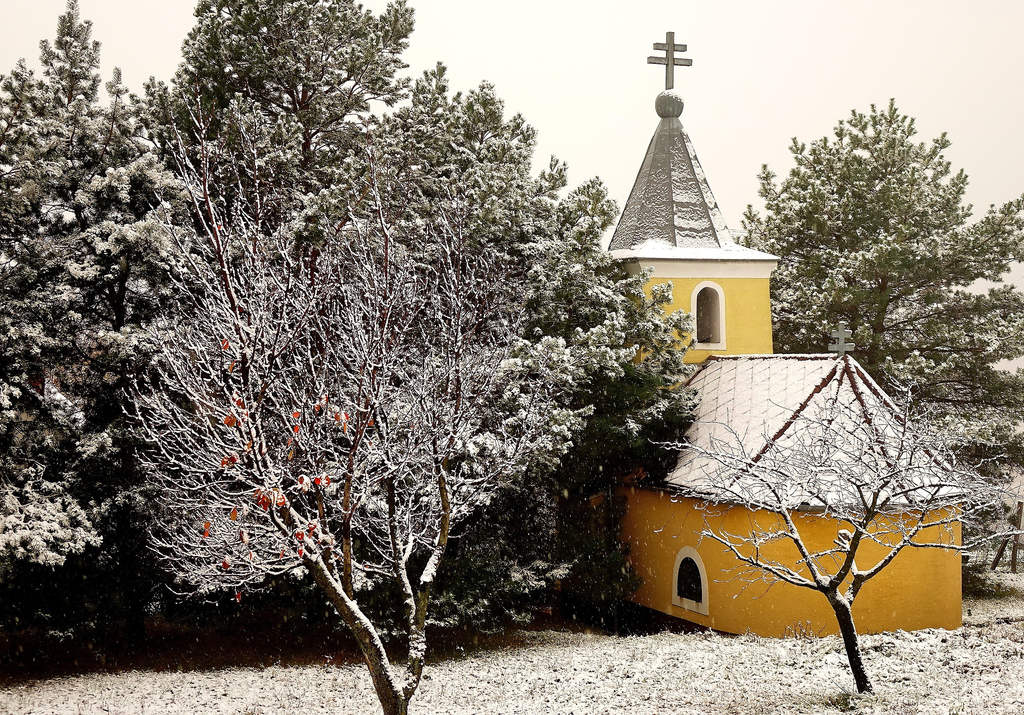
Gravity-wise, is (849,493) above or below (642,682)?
above

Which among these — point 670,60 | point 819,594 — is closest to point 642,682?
point 819,594

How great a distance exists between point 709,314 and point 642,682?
1138cm

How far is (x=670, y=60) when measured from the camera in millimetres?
21078

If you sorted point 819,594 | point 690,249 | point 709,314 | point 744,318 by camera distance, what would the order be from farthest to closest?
point 709,314 < point 744,318 < point 690,249 < point 819,594

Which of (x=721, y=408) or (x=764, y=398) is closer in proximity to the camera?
(x=764, y=398)

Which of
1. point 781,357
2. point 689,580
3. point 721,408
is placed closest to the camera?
point 689,580

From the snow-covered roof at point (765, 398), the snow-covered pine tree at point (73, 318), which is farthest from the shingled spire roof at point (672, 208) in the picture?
the snow-covered pine tree at point (73, 318)

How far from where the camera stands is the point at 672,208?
20.2 m

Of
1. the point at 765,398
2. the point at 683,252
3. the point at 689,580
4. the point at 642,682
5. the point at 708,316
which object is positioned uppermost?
the point at 683,252

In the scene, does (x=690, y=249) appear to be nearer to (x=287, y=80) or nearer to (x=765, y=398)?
(x=765, y=398)

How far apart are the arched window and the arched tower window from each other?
564cm

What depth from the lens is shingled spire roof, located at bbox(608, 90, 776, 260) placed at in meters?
20.0

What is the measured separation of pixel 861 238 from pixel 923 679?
17.5 m

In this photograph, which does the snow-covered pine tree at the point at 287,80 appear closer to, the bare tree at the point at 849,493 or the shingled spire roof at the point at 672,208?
the shingled spire roof at the point at 672,208
